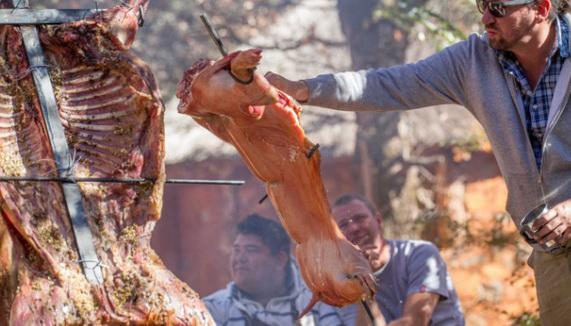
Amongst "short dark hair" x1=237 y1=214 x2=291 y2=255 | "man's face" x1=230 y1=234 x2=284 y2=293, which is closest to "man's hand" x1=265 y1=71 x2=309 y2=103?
"man's face" x1=230 y1=234 x2=284 y2=293

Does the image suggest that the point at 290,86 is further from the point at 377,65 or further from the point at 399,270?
the point at 377,65

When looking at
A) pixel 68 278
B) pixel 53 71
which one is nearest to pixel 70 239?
pixel 68 278

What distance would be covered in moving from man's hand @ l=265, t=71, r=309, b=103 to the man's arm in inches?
84.7

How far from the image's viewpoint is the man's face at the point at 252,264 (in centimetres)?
812

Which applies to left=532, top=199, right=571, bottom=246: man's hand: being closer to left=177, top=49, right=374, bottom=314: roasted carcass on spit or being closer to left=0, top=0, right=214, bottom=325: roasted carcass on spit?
left=177, top=49, right=374, bottom=314: roasted carcass on spit

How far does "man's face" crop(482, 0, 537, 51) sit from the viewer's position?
526 centimetres

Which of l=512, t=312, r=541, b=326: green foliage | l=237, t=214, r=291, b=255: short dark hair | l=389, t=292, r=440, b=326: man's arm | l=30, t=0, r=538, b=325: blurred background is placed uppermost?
l=30, t=0, r=538, b=325: blurred background

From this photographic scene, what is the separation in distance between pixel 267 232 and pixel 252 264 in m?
0.35

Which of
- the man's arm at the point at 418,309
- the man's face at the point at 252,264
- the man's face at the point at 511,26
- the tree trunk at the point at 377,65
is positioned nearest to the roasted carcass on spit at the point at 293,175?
the man's face at the point at 511,26

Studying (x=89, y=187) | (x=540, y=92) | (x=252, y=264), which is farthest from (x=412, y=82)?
(x=252, y=264)

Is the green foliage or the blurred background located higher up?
the blurred background

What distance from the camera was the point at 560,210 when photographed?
4777mm

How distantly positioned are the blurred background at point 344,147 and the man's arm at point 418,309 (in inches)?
129

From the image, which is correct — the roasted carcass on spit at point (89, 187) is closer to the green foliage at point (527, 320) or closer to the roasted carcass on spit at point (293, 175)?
the roasted carcass on spit at point (293, 175)
